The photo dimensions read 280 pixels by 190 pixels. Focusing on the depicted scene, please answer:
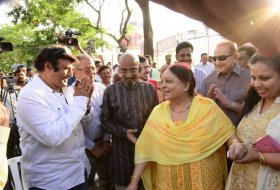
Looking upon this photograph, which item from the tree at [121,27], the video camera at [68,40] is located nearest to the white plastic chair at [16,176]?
the video camera at [68,40]

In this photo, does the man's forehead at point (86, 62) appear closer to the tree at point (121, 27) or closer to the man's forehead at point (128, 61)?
the man's forehead at point (128, 61)

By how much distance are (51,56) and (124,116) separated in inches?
41.9

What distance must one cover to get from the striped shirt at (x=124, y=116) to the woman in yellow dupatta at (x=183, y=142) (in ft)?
1.61

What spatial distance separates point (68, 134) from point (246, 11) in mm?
2187

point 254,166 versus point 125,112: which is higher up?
point 125,112

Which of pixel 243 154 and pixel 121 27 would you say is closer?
pixel 243 154

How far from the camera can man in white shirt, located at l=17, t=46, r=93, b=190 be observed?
260 centimetres

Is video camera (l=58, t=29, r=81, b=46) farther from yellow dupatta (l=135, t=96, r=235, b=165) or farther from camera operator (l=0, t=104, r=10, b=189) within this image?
camera operator (l=0, t=104, r=10, b=189)

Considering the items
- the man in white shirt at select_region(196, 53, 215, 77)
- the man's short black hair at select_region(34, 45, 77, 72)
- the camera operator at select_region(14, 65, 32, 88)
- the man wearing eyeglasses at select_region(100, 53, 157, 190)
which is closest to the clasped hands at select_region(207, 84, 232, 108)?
the man wearing eyeglasses at select_region(100, 53, 157, 190)

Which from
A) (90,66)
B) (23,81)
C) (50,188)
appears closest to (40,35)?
(23,81)

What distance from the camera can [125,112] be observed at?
3.59m

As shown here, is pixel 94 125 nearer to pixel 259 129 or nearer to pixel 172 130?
pixel 172 130

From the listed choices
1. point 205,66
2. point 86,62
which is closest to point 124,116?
point 86,62

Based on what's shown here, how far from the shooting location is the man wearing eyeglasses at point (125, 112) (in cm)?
359
